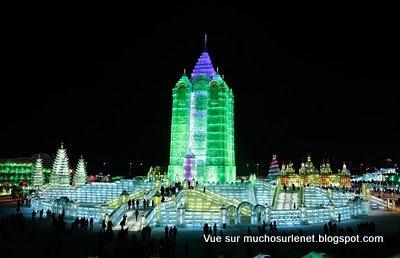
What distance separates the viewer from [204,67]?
2287 inches

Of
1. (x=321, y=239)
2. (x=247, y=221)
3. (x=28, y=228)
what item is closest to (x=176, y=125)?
(x=247, y=221)

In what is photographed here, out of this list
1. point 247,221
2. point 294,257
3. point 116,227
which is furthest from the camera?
point 247,221

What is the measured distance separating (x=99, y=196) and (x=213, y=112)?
18.0m

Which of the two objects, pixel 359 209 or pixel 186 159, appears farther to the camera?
pixel 186 159

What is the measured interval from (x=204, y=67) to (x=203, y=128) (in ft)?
29.0

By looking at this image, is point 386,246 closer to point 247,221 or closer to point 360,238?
point 360,238

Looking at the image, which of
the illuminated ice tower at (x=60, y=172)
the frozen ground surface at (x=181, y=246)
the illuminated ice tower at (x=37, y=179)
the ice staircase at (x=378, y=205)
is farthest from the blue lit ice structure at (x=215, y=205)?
the illuminated ice tower at (x=37, y=179)

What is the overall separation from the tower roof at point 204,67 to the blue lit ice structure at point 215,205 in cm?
1810

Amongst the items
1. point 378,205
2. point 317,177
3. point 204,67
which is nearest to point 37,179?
point 204,67

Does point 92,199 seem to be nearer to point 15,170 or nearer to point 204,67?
point 204,67

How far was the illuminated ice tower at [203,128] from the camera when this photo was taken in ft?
175

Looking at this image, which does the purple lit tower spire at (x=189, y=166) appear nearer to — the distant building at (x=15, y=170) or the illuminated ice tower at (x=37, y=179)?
the illuminated ice tower at (x=37, y=179)

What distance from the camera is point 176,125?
55.8m

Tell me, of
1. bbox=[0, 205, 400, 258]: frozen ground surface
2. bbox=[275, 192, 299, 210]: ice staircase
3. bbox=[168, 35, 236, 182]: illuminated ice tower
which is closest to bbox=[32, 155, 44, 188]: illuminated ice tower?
bbox=[168, 35, 236, 182]: illuminated ice tower
